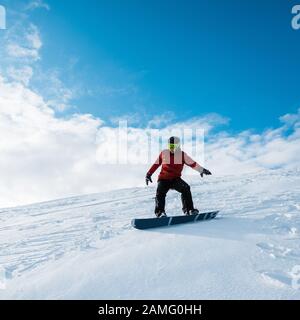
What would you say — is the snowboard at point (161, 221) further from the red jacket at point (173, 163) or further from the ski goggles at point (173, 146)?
the ski goggles at point (173, 146)

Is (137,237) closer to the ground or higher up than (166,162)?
closer to the ground

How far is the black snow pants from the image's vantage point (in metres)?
7.24

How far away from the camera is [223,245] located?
16.5 ft

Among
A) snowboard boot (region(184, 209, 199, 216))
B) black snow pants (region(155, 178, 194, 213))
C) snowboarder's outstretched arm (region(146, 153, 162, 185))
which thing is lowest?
snowboard boot (region(184, 209, 199, 216))

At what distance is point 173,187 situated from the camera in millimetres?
7383

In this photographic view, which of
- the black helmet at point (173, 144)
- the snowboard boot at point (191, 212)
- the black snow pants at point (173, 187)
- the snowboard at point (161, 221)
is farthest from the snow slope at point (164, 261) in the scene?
the black helmet at point (173, 144)

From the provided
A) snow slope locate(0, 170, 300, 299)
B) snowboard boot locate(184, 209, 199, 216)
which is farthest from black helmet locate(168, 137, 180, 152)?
snow slope locate(0, 170, 300, 299)

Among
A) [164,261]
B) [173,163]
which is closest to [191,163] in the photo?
[173,163]

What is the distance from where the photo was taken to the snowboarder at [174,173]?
23.9 ft

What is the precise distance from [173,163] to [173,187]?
495 millimetres

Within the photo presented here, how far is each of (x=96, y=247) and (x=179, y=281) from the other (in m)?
1.98

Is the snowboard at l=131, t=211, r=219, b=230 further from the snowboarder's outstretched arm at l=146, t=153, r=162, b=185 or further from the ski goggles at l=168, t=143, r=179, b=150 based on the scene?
the ski goggles at l=168, t=143, r=179, b=150

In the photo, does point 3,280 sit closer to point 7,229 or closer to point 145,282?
point 145,282
